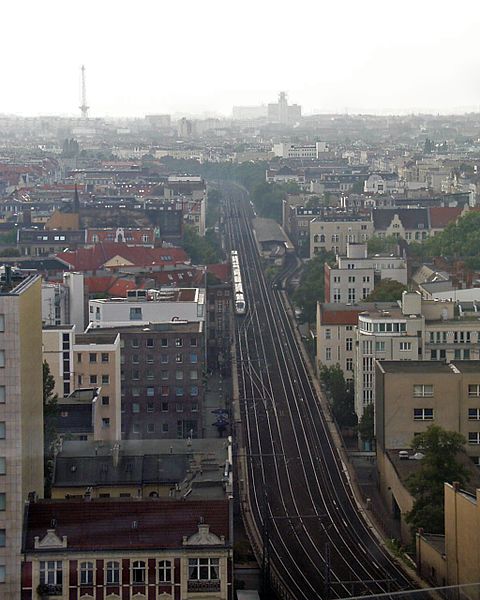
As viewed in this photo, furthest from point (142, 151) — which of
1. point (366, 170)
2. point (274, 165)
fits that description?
point (366, 170)

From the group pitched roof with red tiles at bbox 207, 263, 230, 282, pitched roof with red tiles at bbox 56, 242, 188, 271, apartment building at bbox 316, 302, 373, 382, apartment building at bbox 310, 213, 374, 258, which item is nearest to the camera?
apartment building at bbox 316, 302, 373, 382

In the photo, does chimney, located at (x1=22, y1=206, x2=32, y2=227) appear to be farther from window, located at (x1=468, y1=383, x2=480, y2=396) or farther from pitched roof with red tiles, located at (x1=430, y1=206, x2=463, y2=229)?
window, located at (x1=468, y1=383, x2=480, y2=396)

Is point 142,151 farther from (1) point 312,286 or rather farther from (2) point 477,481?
(2) point 477,481

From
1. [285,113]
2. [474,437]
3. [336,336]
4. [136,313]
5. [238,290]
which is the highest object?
[136,313]

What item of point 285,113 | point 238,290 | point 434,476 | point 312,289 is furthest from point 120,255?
point 285,113

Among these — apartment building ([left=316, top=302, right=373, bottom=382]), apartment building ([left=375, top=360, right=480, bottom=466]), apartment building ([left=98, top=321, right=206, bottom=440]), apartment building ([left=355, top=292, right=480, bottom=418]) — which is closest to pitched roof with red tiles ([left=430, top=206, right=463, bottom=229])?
apartment building ([left=316, top=302, right=373, bottom=382])

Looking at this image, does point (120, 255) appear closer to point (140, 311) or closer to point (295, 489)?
point (140, 311)

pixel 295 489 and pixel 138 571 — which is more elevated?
pixel 138 571
